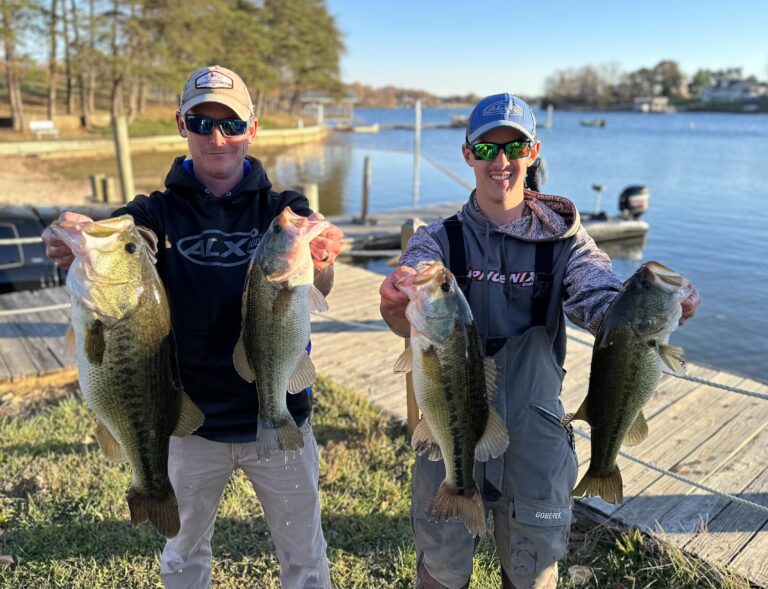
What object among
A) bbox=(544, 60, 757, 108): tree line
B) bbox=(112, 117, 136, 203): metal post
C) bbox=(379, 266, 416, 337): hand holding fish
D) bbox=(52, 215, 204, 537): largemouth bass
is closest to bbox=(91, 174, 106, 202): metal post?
bbox=(112, 117, 136, 203): metal post

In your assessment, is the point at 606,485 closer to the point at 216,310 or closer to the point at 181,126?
the point at 216,310

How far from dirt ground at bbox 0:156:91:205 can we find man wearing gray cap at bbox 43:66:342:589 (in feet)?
59.5

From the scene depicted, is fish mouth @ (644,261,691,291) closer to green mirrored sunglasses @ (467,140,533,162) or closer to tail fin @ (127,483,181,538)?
green mirrored sunglasses @ (467,140,533,162)

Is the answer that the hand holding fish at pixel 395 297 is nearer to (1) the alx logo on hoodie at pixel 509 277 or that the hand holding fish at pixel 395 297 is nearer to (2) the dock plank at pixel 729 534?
(1) the alx logo on hoodie at pixel 509 277

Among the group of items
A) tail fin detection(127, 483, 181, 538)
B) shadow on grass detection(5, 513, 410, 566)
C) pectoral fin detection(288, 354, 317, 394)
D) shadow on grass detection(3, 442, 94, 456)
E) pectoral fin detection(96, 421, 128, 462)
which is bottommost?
shadow on grass detection(5, 513, 410, 566)

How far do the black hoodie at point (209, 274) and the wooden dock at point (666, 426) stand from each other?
2970 mm

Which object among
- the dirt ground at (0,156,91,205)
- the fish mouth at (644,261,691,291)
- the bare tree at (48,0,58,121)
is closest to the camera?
the fish mouth at (644,261,691,291)

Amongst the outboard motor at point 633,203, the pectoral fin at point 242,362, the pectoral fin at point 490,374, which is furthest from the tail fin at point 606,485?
the outboard motor at point 633,203

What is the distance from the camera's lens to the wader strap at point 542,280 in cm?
250

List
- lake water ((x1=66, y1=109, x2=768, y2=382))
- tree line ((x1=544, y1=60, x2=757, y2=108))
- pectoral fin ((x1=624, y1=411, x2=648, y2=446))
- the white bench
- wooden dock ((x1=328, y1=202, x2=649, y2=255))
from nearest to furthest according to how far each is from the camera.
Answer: pectoral fin ((x1=624, y1=411, x2=648, y2=446)), lake water ((x1=66, y1=109, x2=768, y2=382)), wooden dock ((x1=328, y1=202, x2=649, y2=255)), the white bench, tree line ((x1=544, y1=60, x2=757, y2=108))

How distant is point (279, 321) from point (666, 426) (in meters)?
4.51

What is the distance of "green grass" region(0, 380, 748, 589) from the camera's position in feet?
11.3

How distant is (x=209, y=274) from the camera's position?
102 inches

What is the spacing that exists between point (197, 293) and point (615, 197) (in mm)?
25073
